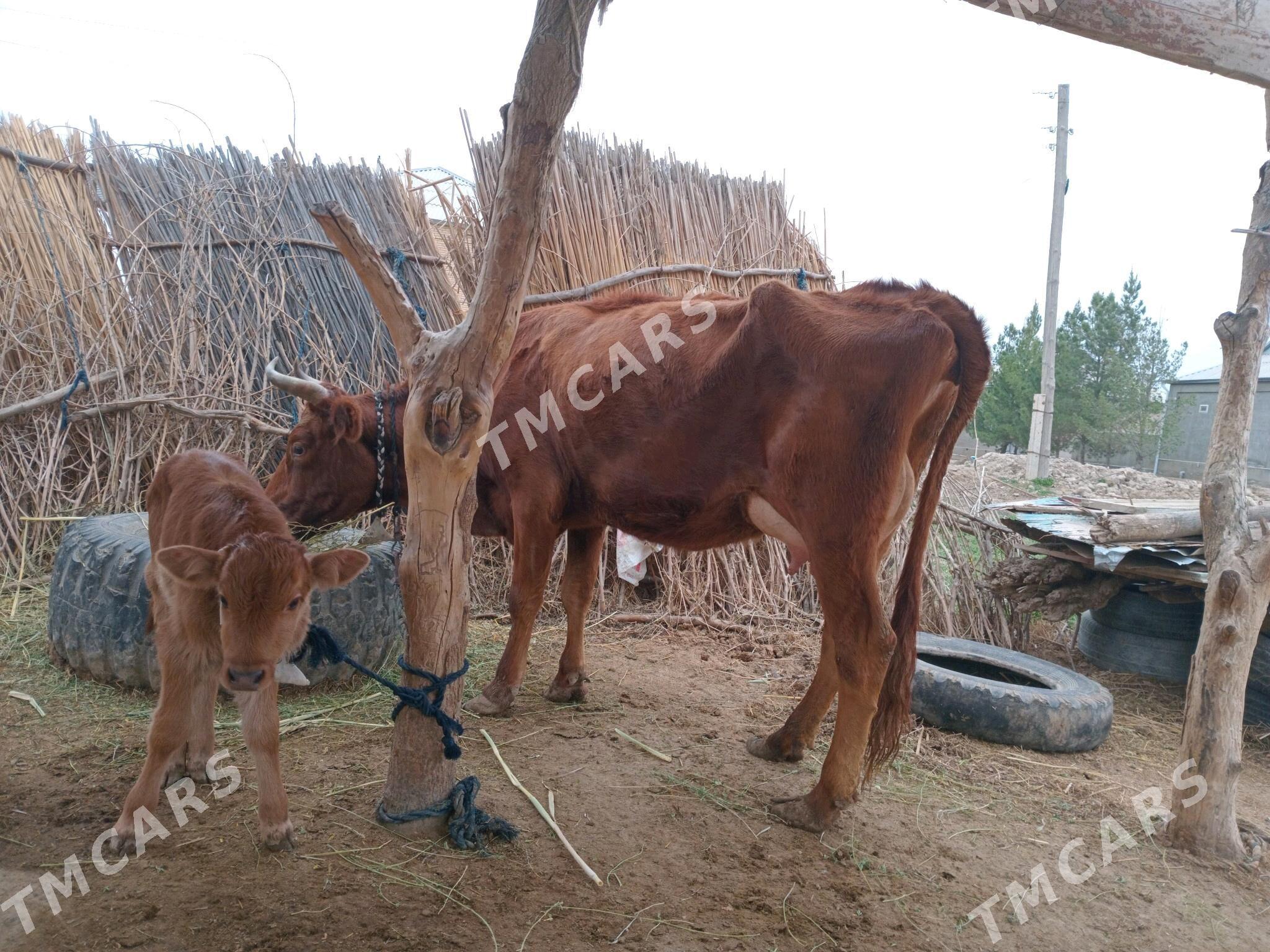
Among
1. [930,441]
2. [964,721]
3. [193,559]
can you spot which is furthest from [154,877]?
[964,721]

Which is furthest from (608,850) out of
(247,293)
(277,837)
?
(247,293)

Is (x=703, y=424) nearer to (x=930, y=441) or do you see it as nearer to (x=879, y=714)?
(x=930, y=441)

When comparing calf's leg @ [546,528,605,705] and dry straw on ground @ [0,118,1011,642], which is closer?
calf's leg @ [546,528,605,705]

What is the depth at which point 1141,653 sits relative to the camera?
563 cm

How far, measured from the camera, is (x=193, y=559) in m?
2.29

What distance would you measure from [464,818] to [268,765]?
625mm

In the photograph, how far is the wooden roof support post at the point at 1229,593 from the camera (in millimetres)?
3182

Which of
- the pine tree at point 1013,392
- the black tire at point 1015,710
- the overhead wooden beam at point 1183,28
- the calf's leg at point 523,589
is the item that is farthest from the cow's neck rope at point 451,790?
the pine tree at point 1013,392

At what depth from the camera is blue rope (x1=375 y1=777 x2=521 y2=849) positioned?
8.50 ft

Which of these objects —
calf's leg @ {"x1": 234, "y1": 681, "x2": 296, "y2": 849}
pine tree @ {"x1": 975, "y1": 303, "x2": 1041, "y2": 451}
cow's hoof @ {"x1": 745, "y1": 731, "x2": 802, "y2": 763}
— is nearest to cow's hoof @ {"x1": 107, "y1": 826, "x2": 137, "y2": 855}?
calf's leg @ {"x1": 234, "y1": 681, "x2": 296, "y2": 849}

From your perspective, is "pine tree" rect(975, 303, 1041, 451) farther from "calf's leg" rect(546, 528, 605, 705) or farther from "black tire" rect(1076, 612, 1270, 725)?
"calf's leg" rect(546, 528, 605, 705)

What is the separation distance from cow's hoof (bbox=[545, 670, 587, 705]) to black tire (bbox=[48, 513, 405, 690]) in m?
0.82

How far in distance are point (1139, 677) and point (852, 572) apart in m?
3.85

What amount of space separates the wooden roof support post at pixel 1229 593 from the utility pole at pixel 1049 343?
38.9 ft
